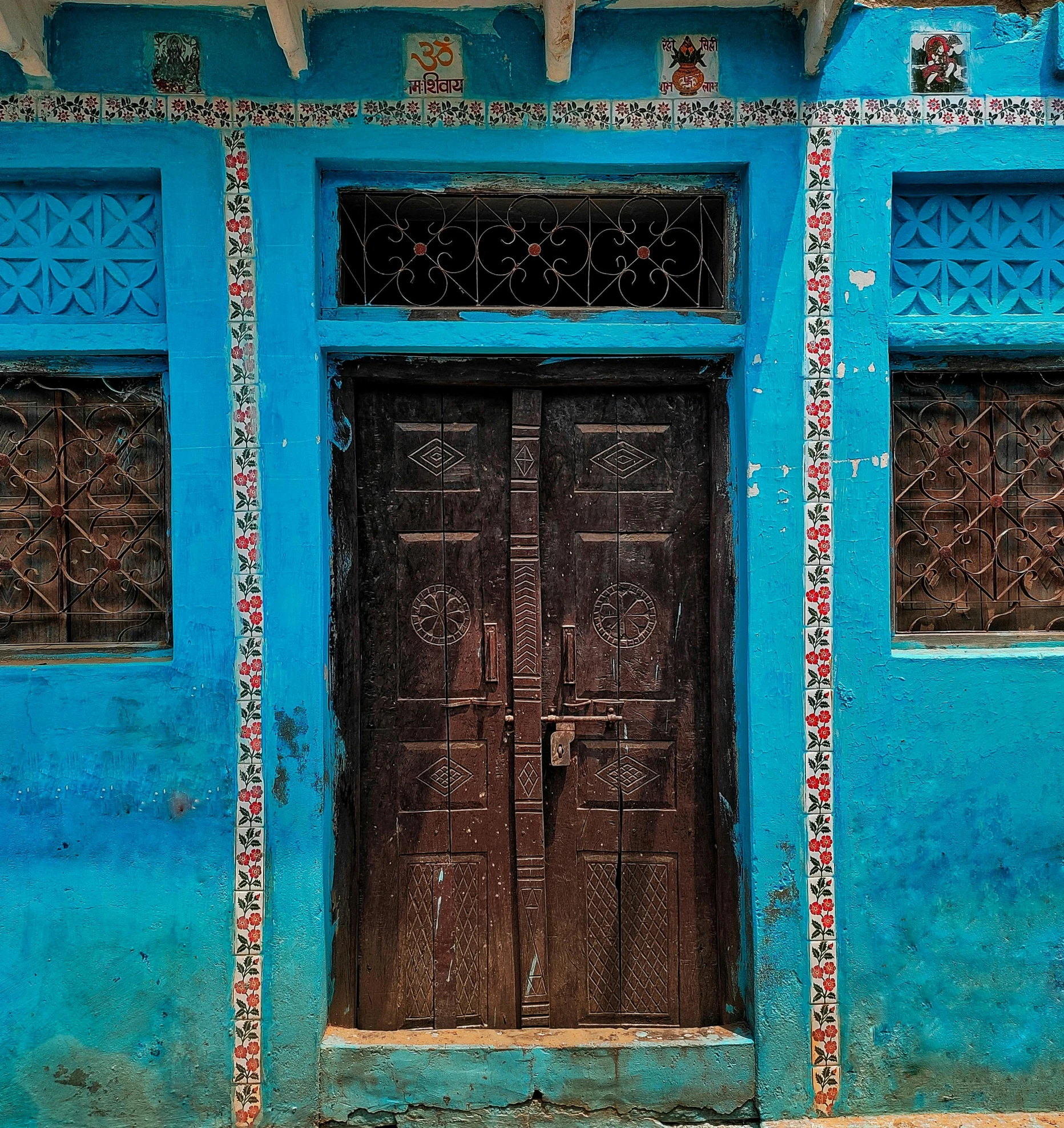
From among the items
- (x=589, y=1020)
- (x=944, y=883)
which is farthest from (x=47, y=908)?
(x=944, y=883)

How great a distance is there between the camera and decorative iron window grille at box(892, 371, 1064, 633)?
3066 mm

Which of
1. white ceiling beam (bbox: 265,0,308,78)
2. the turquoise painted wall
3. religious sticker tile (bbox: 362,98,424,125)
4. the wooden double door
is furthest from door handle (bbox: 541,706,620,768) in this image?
white ceiling beam (bbox: 265,0,308,78)

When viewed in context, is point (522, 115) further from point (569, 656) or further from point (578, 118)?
point (569, 656)

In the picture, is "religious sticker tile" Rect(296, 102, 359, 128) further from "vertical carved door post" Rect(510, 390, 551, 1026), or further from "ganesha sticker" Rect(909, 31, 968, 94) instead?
"ganesha sticker" Rect(909, 31, 968, 94)

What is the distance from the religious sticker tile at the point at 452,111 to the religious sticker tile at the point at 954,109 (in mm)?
1489

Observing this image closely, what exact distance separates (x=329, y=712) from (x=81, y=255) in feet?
5.74

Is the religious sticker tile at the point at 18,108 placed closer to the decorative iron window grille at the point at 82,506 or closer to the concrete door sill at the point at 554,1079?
the decorative iron window grille at the point at 82,506

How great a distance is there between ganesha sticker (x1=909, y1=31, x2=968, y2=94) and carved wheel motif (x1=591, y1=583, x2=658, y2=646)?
6.30 ft

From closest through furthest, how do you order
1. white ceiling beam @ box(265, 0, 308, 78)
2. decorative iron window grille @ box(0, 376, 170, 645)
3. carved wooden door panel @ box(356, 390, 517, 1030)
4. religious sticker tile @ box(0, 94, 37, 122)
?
white ceiling beam @ box(265, 0, 308, 78), religious sticker tile @ box(0, 94, 37, 122), decorative iron window grille @ box(0, 376, 170, 645), carved wooden door panel @ box(356, 390, 517, 1030)

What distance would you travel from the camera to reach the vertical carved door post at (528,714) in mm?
3080

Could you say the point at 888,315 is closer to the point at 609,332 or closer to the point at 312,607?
the point at 609,332

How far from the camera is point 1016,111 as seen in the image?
115 inches

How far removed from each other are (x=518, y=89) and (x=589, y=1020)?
10.5 feet

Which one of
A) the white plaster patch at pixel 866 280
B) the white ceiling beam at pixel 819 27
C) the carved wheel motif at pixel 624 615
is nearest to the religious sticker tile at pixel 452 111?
the white ceiling beam at pixel 819 27
